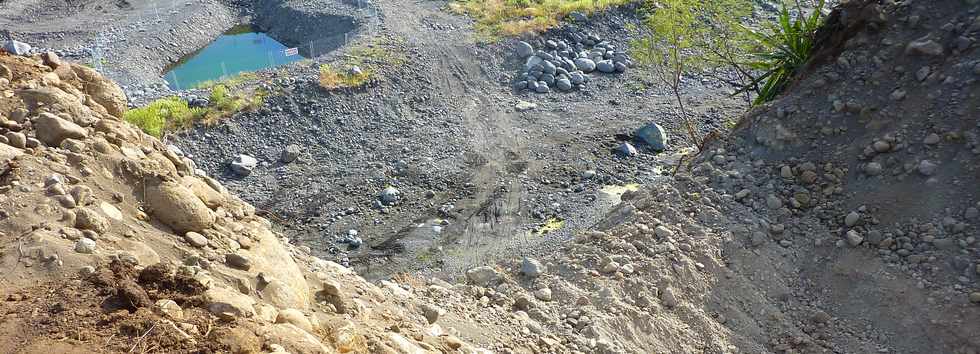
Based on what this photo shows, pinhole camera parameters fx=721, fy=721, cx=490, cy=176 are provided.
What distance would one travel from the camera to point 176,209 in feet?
21.6

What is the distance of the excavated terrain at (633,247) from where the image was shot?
17.5 ft

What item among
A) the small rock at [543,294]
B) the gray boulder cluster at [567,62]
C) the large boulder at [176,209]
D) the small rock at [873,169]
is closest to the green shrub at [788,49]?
the small rock at [873,169]

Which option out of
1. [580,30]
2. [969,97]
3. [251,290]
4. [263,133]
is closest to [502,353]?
[251,290]

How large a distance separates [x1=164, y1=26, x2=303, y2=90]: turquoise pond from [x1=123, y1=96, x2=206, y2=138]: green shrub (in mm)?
3628

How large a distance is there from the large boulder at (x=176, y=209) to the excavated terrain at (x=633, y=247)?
20 millimetres

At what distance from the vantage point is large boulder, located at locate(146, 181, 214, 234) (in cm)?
653

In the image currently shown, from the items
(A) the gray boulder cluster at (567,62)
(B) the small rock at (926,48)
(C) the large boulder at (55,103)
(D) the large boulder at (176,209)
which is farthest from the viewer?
(A) the gray boulder cluster at (567,62)

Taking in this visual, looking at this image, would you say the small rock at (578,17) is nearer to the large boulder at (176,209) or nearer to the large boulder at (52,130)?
the large boulder at (176,209)

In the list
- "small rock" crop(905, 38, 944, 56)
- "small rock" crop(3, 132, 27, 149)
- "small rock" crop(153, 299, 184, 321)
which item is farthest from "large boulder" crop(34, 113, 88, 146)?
"small rock" crop(905, 38, 944, 56)

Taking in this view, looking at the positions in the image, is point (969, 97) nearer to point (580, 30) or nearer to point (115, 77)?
point (580, 30)

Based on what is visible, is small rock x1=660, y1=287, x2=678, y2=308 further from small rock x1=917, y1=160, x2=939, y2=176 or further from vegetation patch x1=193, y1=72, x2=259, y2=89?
vegetation patch x1=193, y1=72, x2=259, y2=89

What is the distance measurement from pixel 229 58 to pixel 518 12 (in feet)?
33.2

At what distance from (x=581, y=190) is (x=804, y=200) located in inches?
244

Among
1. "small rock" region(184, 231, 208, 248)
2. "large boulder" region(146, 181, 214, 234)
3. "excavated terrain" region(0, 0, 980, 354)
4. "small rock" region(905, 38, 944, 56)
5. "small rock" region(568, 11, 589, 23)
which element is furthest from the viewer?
"small rock" region(568, 11, 589, 23)
